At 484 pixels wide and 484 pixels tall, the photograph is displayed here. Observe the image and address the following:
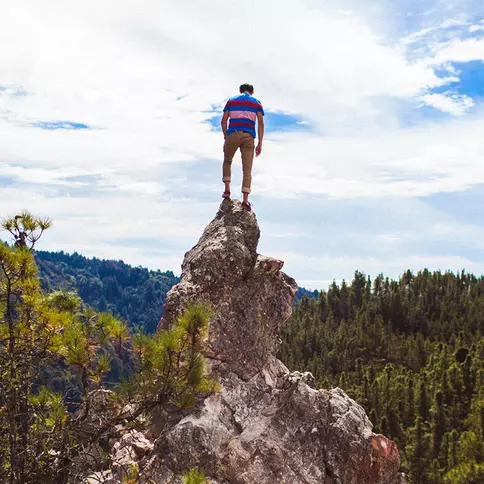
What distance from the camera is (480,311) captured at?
452 ft

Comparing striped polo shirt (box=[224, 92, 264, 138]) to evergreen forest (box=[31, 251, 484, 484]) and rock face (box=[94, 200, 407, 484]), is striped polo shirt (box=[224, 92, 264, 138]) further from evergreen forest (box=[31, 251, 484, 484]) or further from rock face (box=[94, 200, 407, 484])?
evergreen forest (box=[31, 251, 484, 484])

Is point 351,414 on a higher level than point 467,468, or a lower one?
higher

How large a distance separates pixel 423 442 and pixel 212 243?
214 ft

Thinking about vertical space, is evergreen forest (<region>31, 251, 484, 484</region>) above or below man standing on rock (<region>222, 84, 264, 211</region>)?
below

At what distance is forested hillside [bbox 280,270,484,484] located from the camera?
66.5m

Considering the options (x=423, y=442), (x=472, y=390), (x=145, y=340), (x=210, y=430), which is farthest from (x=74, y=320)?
(x=472, y=390)

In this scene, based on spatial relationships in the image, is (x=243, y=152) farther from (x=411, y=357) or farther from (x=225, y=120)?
(x=411, y=357)

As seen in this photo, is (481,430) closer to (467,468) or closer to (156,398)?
(467,468)

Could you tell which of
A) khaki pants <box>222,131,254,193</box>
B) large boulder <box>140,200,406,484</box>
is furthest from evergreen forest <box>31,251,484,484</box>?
khaki pants <box>222,131,254,193</box>

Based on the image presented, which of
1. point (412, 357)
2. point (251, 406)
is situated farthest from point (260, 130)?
point (412, 357)

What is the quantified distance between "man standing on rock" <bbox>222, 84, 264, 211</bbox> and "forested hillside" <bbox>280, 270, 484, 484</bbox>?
33547 millimetres

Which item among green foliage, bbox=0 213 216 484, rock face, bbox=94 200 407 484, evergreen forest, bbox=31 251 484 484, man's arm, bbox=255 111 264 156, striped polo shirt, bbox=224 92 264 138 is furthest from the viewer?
evergreen forest, bbox=31 251 484 484

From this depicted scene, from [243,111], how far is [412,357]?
392 ft

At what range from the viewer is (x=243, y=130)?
1402 cm
